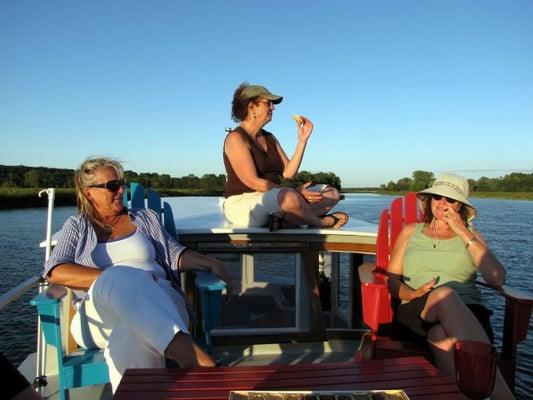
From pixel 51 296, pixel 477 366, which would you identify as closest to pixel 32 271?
pixel 51 296

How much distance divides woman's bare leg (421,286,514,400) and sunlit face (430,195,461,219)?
0.61 m

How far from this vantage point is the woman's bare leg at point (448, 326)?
7.23 ft

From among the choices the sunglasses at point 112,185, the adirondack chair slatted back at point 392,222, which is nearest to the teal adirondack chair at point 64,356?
the sunglasses at point 112,185

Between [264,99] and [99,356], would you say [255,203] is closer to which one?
[264,99]

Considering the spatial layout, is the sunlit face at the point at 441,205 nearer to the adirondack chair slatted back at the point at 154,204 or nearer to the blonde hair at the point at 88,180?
the adirondack chair slatted back at the point at 154,204

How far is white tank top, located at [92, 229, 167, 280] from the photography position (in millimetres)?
2611

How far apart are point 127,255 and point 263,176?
1.55m

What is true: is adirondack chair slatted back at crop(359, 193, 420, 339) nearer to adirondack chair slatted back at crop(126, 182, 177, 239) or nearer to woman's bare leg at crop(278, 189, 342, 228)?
woman's bare leg at crop(278, 189, 342, 228)

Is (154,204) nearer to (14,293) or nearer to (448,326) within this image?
(14,293)

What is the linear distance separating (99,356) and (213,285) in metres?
0.72

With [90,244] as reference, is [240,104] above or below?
above

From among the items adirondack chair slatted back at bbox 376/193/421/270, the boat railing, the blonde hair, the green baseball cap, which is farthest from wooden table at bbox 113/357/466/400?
the green baseball cap

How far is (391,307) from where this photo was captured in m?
2.82

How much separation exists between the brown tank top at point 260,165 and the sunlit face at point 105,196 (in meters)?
1.21
